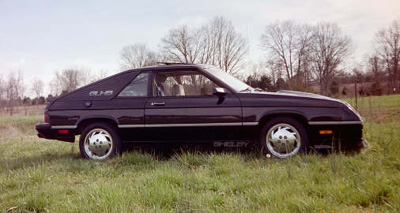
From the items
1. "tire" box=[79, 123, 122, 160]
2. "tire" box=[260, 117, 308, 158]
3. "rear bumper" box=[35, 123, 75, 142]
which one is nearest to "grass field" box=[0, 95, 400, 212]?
"tire" box=[260, 117, 308, 158]

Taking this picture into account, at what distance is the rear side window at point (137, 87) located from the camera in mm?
4883

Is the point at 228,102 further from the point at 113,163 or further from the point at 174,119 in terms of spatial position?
the point at 113,163

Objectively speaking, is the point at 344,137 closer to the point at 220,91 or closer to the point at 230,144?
the point at 230,144

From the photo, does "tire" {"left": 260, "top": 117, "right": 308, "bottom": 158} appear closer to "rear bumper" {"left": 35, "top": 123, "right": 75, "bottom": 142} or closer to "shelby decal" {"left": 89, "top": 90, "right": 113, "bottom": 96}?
"shelby decal" {"left": 89, "top": 90, "right": 113, "bottom": 96}

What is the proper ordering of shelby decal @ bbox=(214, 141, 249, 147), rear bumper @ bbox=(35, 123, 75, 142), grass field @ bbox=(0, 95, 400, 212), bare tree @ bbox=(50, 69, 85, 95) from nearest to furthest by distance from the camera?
grass field @ bbox=(0, 95, 400, 212) < shelby decal @ bbox=(214, 141, 249, 147) < rear bumper @ bbox=(35, 123, 75, 142) < bare tree @ bbox=(50, 69, 85, 95)

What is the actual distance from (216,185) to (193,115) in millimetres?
1624

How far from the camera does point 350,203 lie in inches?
97.6

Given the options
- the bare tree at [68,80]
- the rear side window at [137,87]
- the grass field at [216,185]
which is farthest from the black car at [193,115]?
the bare tree at [68,80]

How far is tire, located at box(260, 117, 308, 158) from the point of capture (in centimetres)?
429

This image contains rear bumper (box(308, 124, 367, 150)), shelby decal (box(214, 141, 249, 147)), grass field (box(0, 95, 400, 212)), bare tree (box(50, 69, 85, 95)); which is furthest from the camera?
bare tree (box(50, 69, 85, 95))

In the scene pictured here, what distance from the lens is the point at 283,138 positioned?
4.32 m

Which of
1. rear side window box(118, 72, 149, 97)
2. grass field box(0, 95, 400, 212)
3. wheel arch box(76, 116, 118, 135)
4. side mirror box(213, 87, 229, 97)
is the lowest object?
grass field box(0, 95, 400, 212)

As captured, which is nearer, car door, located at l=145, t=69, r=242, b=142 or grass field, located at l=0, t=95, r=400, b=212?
grass field, located at l=0, t=95, r=400, b=212

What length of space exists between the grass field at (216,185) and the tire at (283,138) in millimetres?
294
